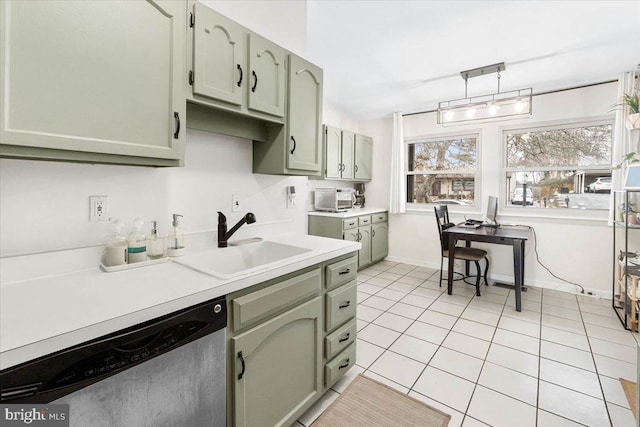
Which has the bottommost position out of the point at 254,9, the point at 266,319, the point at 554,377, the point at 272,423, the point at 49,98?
the point at 554,377

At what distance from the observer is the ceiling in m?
2.13

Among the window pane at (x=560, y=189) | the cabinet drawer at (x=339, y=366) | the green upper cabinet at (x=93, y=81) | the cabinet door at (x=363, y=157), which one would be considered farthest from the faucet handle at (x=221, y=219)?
the window pane at (x=560, y=189)

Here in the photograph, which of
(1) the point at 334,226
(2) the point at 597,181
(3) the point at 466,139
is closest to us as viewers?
(2) the point at 597,181

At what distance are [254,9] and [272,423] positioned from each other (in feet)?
8.28

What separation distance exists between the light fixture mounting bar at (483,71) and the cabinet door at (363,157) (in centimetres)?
182

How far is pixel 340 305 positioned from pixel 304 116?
129 cm

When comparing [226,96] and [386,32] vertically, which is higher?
[386,32]

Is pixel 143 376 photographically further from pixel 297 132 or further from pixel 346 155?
pixel 346 155

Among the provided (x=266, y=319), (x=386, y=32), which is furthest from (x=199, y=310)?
(x=386, y=32)

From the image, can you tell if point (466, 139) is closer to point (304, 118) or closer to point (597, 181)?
point (597, 181)

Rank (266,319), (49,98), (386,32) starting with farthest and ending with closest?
(386,32) → (266,319) → (49,98)

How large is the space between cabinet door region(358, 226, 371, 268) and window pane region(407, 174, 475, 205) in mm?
1107


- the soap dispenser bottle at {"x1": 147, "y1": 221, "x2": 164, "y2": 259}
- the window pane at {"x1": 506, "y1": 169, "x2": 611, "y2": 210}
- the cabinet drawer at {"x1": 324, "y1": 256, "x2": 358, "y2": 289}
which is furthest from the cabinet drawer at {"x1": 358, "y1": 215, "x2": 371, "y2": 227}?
the soap dispenser bottle at {"x1": 147, "y1": 221, "x2": 164, "y2": 259}

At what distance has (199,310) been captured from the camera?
1017 mm
